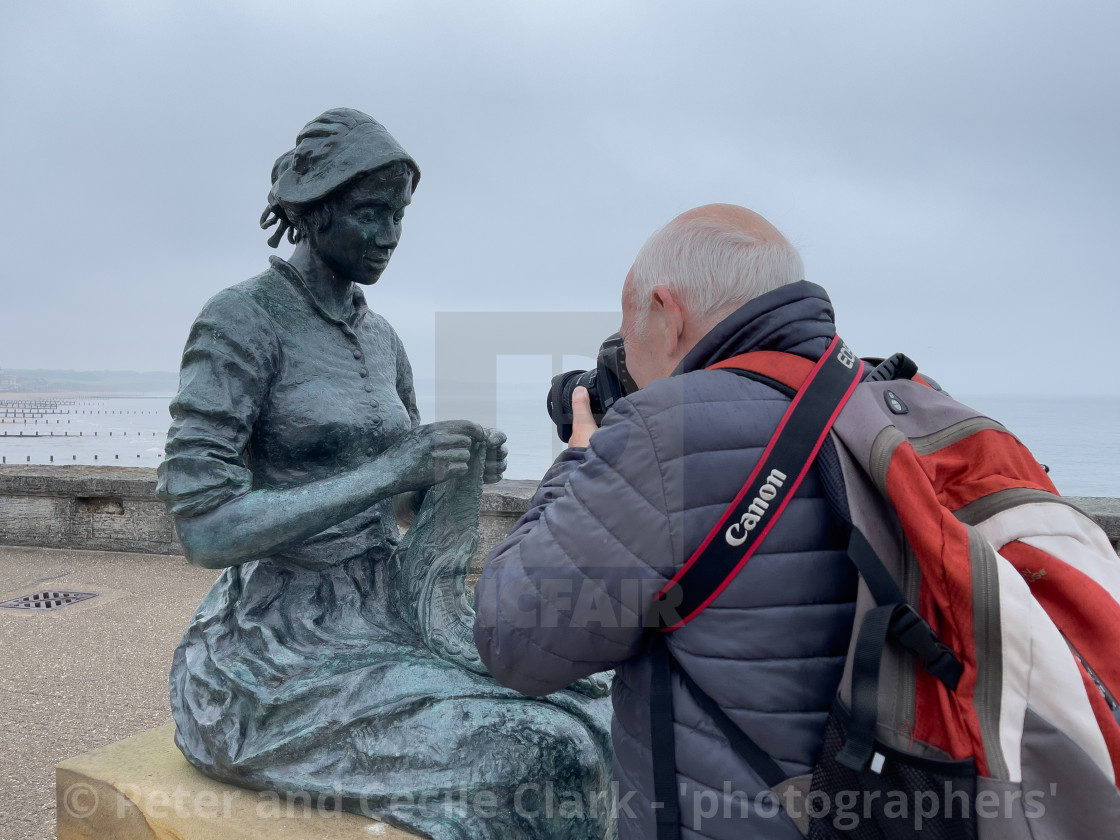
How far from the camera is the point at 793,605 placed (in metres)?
Result: 1.16

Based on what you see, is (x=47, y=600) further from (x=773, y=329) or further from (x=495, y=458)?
(x=773, y=329)

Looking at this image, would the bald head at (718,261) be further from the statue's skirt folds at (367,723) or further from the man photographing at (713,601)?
the statue's skirt folds at (367,723)

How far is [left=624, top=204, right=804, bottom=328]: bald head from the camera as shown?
1281 mm

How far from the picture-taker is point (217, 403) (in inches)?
70.7

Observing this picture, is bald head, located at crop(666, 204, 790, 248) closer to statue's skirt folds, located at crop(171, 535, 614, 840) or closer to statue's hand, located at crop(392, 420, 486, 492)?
statue's hand, located at crop(392, 420, 486, 492)

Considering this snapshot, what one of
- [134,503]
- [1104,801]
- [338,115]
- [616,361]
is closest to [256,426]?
[338,115]

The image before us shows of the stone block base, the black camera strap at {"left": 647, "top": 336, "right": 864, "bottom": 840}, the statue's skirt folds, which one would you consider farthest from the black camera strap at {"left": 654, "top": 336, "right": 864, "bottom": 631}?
the stone block base

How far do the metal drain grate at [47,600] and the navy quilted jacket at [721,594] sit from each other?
5.29m

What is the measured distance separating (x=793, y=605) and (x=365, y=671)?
108 centimetres

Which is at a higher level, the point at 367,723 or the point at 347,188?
the point at 347,188

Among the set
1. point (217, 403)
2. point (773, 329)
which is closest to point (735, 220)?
point (773, 329)

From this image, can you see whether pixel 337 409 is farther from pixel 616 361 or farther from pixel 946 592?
pixel 946 592

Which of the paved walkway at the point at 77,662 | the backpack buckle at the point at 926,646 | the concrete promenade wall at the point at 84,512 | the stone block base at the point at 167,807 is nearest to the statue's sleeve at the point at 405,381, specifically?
the stone block base at the point at 167,807

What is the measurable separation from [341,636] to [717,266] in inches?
50.7
